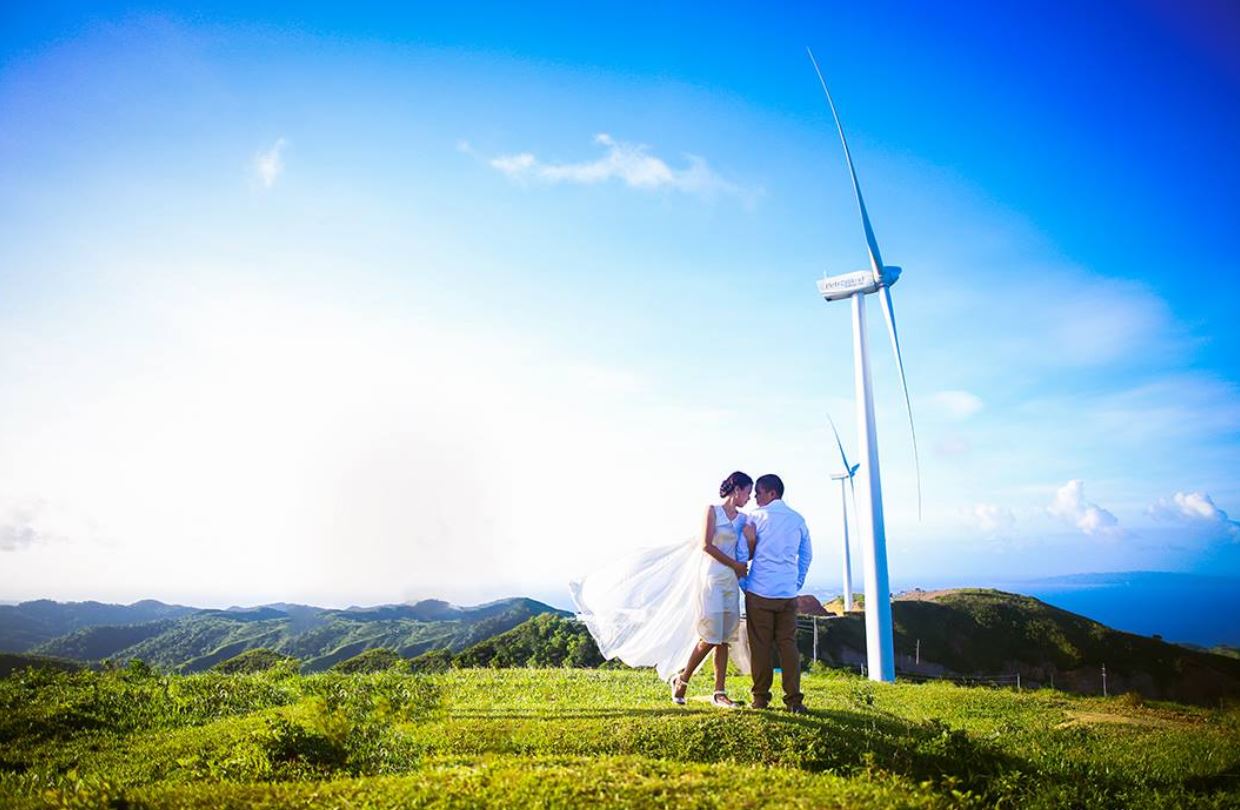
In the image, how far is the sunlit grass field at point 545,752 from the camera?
647 centimetres

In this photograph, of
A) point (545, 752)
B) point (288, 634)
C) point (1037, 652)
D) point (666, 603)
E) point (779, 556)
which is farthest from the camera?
point (288, 634)

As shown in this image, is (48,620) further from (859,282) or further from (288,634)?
(859,282)

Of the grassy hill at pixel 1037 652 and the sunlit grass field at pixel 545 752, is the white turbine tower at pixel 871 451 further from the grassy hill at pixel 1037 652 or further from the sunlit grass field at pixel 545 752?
the grassy hill at pixel 1037 652

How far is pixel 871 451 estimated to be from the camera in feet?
86.0

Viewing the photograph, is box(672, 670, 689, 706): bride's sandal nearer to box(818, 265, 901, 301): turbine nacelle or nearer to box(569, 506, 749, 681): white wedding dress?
box(569, 506, 749, 681): white wedding dress

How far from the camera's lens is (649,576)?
12.5 m

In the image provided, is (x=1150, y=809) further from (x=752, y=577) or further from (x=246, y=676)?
(x=246, y=676)

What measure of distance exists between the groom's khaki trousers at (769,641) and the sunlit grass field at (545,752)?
1.98ft

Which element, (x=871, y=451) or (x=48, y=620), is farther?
(x=48, y=620)

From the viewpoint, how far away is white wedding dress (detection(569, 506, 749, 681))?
35.1 feet

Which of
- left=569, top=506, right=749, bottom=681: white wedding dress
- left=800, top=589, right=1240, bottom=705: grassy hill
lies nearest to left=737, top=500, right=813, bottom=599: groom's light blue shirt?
left=569, top=506, right=749, bottom=681: white wedding dress

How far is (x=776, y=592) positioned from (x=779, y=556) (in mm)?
553

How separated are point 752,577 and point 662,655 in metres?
2.31

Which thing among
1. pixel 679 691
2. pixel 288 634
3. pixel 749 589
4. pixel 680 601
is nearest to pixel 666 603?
pixel 680 601
